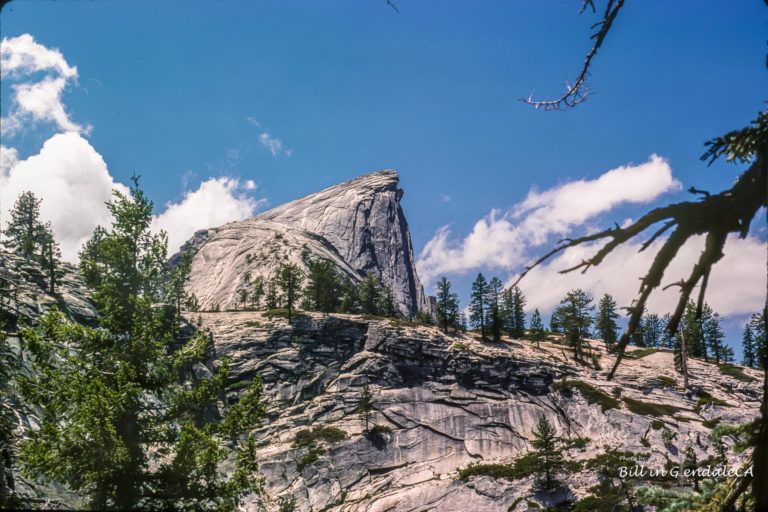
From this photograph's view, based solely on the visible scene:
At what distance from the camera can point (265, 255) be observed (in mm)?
167250


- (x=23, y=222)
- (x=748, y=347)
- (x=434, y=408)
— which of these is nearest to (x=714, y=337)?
(x=748, y=347)

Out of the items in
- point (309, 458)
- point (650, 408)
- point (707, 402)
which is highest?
point (707, 402)

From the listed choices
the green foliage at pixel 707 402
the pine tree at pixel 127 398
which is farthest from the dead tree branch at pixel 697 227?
the green foliage at pixel 707 402

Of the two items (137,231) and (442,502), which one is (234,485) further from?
(442,502)

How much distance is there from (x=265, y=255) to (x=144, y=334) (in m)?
160

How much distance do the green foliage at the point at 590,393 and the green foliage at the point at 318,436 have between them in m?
33.8

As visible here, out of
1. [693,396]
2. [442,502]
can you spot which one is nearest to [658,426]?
[693,396]

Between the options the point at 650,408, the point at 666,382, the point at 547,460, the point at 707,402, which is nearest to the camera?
the point at 547,460

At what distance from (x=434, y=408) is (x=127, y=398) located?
64.5 meters

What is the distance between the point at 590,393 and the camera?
6938 centimetres

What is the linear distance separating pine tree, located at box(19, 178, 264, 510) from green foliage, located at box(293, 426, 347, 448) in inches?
2051

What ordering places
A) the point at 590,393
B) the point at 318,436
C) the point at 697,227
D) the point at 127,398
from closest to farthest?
1. the point at 697,227
2. the point at 127,398
3. the point at 318,436
4. the point at 590,393

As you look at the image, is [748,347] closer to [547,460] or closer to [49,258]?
[547,460]

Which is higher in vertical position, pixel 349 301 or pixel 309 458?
pixel 349 301
